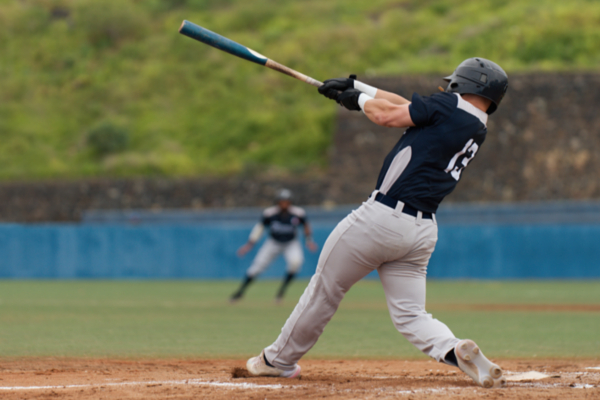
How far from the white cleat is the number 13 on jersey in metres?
1.05

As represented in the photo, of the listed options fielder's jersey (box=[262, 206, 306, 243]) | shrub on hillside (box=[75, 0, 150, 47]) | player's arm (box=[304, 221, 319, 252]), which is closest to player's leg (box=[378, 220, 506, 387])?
fielder's jersey (box=[262, 206, 306, 243])

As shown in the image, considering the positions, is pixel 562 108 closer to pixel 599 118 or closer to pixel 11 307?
pixel 599 118

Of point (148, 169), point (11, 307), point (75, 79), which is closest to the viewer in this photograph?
point (11, 307)

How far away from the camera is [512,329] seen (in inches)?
358

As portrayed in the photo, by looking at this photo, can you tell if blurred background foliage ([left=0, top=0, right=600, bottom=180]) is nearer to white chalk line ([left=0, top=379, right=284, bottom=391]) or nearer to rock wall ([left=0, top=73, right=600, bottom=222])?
rock wall ([left=0, top=73, right=600, bottom=222])

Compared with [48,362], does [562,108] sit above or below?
above

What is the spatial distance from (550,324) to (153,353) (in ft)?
17.4

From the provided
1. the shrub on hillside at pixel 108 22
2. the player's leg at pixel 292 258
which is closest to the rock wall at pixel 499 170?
the player's leg at pixel 292 258

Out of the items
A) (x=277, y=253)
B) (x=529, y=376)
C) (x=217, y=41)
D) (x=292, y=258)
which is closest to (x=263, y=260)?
(x=277, y=253)

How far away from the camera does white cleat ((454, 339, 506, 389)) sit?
179 inches

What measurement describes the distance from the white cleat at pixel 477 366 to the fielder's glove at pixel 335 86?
5.80 feet

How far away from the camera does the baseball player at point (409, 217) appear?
15.3 ft

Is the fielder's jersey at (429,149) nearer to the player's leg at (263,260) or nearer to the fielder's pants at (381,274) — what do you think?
the fielder's pants at (381,274)

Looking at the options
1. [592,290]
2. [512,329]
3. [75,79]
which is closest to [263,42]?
[75,79]
